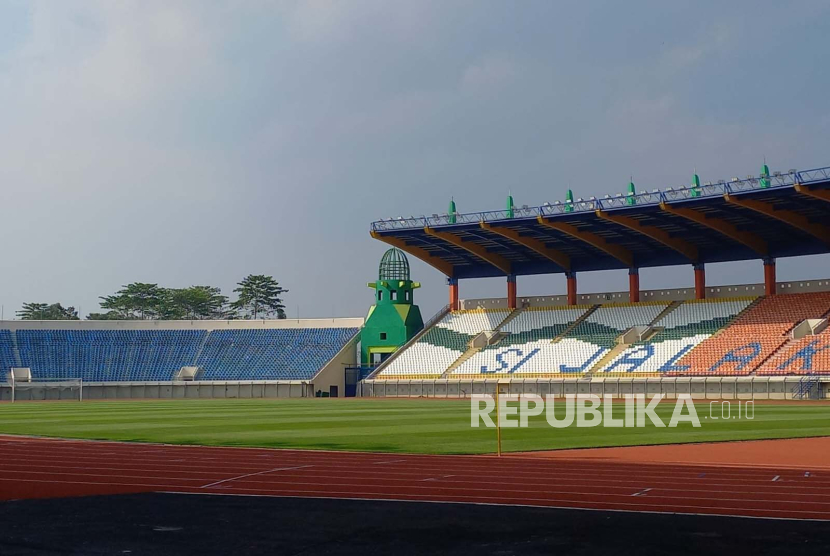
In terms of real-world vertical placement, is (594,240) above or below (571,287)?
above

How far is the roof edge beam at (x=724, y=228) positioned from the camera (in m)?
60.8

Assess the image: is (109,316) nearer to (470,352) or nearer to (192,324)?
(192,324)

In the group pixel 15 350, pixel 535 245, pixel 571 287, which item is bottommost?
pixel 15 350

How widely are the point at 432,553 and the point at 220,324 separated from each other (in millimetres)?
81630

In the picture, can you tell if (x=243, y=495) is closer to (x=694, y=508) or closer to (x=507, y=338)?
(x=694, y=508)

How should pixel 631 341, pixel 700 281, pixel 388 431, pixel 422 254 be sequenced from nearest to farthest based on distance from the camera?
pixel 388 431, pixel 631 341, pixel 700 281, pixel 422 254

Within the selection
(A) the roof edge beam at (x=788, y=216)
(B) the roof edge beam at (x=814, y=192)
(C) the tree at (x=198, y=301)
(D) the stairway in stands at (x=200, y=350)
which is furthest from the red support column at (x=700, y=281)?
(C) the tree at (x=198, y=301)

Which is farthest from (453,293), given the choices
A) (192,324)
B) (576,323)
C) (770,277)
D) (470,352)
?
(770,277)

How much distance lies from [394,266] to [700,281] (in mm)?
27213

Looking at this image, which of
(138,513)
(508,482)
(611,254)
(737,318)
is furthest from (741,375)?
(138,513)

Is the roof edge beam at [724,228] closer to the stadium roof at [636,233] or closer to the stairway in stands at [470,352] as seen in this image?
the stadium roof at [636,233]

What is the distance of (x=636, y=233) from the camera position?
2724 inches

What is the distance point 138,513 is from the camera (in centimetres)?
1245

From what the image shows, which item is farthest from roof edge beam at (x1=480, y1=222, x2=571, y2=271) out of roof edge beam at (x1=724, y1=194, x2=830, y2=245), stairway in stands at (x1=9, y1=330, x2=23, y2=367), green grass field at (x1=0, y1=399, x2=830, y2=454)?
stairway in stands at (x1=9, y1=330, x2=23, y2=367)
